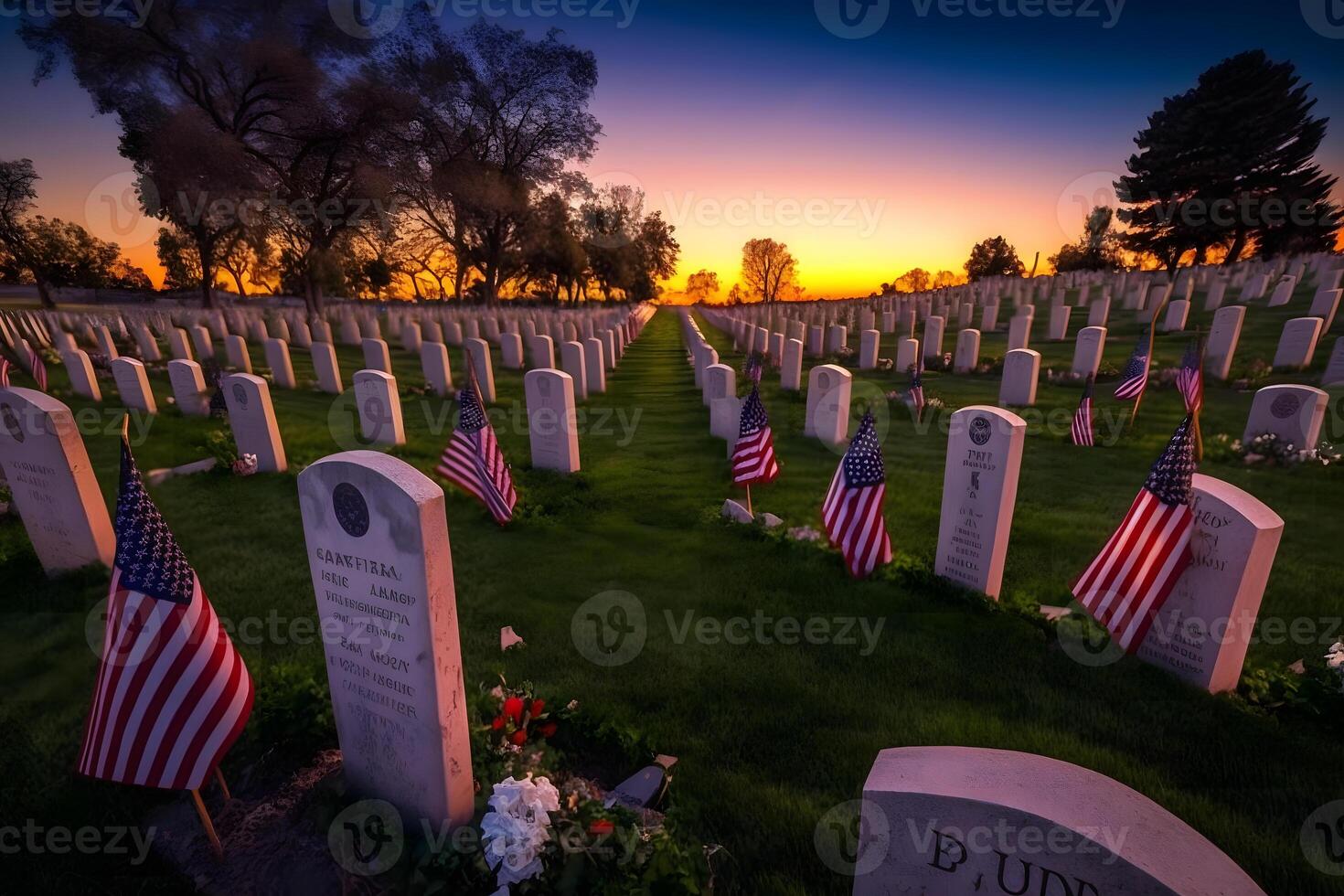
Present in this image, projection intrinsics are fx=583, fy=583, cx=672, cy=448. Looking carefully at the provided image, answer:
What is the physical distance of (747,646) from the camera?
4.90 meters

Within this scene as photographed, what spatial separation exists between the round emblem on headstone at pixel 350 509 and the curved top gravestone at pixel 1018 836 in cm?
247

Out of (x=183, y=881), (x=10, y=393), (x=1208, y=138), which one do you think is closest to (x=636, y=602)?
(x=183, y=881)

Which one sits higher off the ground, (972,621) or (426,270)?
(426,270)

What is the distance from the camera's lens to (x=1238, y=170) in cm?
3753

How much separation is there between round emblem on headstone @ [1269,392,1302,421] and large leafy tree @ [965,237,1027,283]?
232ft

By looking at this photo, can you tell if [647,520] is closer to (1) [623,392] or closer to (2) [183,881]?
(2) [183,881]

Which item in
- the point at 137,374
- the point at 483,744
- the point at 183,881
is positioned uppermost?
the point at 137,374

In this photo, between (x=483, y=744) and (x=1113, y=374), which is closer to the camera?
(x=483, y=744)

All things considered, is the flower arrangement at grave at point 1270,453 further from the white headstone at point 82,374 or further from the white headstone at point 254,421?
the white headstone at point 82,374

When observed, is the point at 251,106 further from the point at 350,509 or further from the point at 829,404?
the point at 350,509

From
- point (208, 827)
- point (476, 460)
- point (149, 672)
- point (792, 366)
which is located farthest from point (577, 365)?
point (208, 827)

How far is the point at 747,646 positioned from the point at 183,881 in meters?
3.71

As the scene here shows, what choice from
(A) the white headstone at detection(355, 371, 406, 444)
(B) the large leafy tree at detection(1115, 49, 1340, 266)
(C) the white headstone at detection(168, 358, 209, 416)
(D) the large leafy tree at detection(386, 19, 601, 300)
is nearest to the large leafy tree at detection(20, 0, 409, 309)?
(D) the large leafy tree at detection(386, 19, 601, 300)

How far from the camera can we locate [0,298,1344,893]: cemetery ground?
10.8ft
